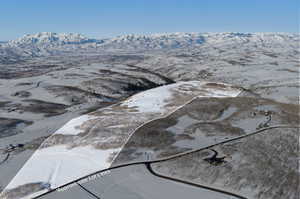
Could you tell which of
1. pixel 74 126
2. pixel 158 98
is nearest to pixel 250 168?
pixel 74 126

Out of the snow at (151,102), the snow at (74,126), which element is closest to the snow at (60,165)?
the snow at (74,126)

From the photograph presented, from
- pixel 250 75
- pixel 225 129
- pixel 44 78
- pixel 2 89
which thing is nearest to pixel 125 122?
pixel 225 129

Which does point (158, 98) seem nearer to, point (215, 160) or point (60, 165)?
point (215, 160)

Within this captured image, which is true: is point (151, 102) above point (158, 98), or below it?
below

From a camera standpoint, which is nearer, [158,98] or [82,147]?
[82,147]

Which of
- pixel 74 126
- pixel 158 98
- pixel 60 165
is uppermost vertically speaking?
pixel 158 98

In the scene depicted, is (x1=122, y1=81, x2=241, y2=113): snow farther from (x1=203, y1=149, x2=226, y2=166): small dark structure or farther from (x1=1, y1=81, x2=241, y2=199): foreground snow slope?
(x1=203, y1=149, x2=226, y2=166): small dark structure

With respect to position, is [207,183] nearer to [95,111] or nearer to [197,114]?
[197,114]

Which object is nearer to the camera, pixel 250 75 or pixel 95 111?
pixel 95 111

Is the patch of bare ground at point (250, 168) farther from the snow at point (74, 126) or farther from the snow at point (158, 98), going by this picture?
the snow at point (158, 98)
